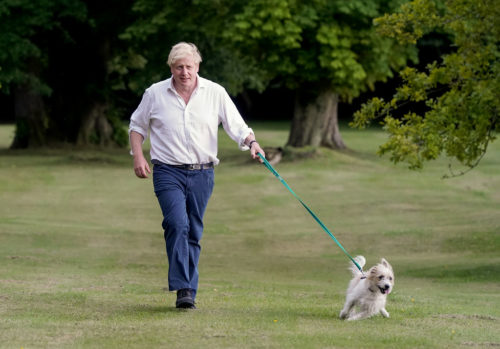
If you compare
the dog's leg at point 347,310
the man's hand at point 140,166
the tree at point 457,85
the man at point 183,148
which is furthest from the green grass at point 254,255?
the tree at point 457,85

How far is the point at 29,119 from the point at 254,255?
26.3 metres

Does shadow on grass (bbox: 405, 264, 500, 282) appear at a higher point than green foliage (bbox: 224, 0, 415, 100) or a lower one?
lower

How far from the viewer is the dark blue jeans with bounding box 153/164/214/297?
8.37 m

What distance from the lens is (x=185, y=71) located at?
8.35 meters

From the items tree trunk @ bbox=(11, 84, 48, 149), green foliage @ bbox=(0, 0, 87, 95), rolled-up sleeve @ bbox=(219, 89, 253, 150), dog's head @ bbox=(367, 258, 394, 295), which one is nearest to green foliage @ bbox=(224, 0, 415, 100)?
green foliage @ bbox=(0, 0, 87, 95)

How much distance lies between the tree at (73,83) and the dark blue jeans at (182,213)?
30.4 m

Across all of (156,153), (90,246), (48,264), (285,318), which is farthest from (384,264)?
(90,246)

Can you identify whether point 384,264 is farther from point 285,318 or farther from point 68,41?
point 68,41

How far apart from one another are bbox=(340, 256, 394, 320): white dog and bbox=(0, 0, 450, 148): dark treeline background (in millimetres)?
23569

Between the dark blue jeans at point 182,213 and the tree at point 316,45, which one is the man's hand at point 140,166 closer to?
the dark blue jeans at point 182,213

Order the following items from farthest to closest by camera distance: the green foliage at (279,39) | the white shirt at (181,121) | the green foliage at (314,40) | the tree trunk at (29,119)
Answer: the tree trunk at (29,119) < the green foliage at (279,39) < the green foliage at (314,40) < the white shirt at (181,121)

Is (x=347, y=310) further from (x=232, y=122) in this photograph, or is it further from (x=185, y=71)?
(x=185, y=71)

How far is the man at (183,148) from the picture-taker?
27.5ft

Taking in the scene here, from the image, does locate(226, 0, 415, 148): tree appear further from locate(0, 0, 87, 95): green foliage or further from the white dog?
the white dog
